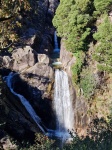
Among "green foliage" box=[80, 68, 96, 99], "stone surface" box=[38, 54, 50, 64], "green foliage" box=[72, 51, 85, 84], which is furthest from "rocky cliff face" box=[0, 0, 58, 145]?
"green foliage" box=[80, 68, 96, 99]

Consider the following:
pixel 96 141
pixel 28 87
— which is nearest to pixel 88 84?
pixel 28 87

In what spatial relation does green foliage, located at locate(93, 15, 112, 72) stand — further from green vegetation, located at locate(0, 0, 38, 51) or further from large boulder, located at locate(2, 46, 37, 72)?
green vegetation, located at locate(0, 0, 38, 51)

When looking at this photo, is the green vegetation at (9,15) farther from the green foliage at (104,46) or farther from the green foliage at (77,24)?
the green foliage at (77,24)

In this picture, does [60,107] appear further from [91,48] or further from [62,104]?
[91,48]

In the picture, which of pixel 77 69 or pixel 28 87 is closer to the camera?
pixel 77 69

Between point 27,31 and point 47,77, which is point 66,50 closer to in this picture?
point 47,77

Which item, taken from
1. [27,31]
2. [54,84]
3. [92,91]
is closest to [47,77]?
[54,84]
